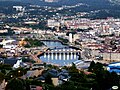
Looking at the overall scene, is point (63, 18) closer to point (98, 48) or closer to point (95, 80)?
point (98, 48)

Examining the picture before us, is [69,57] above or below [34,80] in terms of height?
below

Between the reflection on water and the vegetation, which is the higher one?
the vegetation

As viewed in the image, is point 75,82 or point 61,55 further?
point 61,55

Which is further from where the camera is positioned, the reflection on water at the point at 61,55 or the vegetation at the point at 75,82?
the reflection on water at the point at 61,55

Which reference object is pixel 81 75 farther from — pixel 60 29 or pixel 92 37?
pixel 60 29

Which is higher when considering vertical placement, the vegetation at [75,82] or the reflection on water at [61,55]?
the vegetation at [75,82]

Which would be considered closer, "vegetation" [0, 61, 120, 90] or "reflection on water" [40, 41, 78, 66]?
"vegetation" [0, 61, 120, 90]

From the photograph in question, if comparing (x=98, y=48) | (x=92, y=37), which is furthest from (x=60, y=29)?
(x=98, y=48)

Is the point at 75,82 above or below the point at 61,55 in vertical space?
above

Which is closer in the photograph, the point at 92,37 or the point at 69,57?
the point at 69,57

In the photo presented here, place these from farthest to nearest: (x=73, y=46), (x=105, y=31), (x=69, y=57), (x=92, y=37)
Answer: (x=105, y=31) < (x=92, y=37) < (x=73, y=46) < (x=69, y=57)

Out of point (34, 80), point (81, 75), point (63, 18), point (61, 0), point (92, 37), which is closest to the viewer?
point (34, 80)
